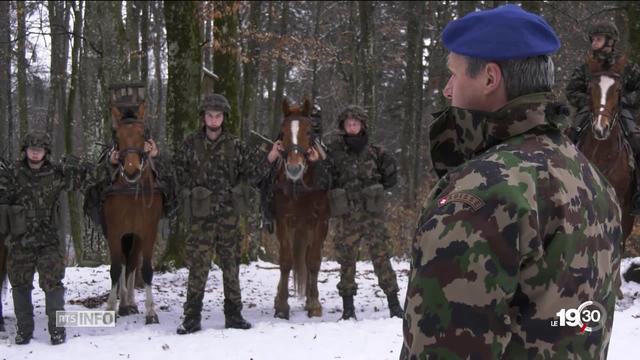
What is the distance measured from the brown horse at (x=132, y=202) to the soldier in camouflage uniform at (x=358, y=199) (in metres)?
2.30

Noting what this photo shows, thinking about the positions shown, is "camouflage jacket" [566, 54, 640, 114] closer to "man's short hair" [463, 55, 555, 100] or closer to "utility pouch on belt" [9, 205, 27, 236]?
"utility pouch on belt" [9, 205, 27, 236]

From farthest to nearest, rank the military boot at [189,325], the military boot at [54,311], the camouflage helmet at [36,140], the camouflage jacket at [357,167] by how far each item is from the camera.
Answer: the camouflage jacket at [357,167], the military boot at [189,325], the camouflage helmet at [36,140], the military boot at [54,311]

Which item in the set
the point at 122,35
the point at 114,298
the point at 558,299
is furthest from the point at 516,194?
the point at 122,35

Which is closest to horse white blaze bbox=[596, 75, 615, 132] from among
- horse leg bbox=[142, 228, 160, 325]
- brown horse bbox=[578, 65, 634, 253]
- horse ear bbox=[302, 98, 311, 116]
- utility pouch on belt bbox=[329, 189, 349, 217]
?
brown horse bbox=[578, 65, 634, 253]

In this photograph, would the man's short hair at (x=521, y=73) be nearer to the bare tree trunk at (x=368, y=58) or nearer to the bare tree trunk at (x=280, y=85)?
the bare tree trunk at (x=368, y=58)

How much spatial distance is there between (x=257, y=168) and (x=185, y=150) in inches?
35.8

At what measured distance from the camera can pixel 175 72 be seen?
33.6 feet

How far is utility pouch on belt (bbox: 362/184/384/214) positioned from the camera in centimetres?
829

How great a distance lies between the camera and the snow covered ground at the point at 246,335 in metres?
6.54

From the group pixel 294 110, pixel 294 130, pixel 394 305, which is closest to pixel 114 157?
pixel 294 130

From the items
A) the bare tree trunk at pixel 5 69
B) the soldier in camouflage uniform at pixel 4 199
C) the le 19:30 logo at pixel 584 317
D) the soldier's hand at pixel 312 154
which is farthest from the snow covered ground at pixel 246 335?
the bare tree trunk at pixel 5 69

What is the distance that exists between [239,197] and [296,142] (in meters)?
0.96

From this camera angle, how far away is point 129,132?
7.74m

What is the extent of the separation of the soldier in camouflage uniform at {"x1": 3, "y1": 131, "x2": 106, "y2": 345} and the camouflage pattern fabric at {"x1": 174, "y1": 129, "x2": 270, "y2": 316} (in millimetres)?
1429
